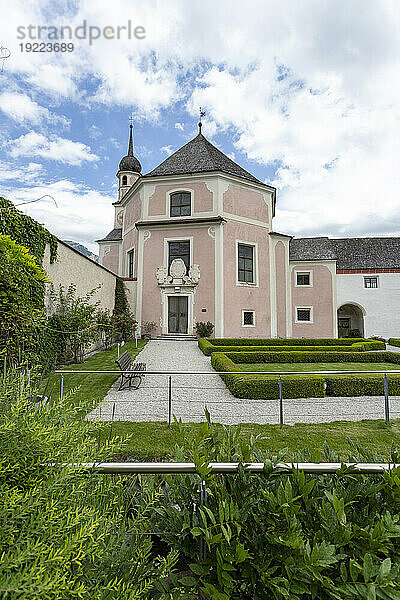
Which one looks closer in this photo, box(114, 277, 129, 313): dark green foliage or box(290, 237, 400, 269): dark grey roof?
box(114, 277, 129, 313): dark green foliage

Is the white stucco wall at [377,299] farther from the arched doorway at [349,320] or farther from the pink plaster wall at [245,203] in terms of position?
the pink plaster wall at [245,203]

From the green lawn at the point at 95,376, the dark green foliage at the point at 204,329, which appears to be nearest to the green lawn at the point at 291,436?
the green lawn at the point at 95,376

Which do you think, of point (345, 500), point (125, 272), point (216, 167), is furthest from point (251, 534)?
point (125, 272)

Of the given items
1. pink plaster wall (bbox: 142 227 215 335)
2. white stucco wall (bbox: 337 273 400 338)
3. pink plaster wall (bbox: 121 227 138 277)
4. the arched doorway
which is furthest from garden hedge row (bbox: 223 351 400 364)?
the arched doorway

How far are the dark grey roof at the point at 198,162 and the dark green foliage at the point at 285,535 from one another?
20644mm

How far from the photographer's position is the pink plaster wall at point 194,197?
2058 cm

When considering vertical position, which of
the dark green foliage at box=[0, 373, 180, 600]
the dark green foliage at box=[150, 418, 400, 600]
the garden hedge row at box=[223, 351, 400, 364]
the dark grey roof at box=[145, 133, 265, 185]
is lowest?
the garden hedge row at box=[223, 351, 400, 364]

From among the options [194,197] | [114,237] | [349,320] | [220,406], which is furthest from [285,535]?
[349,320]

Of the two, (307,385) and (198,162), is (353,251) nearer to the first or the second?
(198,162)

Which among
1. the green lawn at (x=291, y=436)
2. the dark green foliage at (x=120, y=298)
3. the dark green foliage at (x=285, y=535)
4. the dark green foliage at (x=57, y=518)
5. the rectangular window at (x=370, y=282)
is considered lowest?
the green lawn at (x=291, y=436)

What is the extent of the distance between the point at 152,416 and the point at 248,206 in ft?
57.4

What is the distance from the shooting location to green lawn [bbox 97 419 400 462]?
469cm

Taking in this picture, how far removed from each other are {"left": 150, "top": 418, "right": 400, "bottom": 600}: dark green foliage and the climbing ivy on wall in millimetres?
5762

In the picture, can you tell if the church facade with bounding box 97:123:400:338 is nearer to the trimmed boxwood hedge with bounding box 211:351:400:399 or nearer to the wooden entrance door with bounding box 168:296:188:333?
the wooden entrance door with bounding box 168:296:188:333
